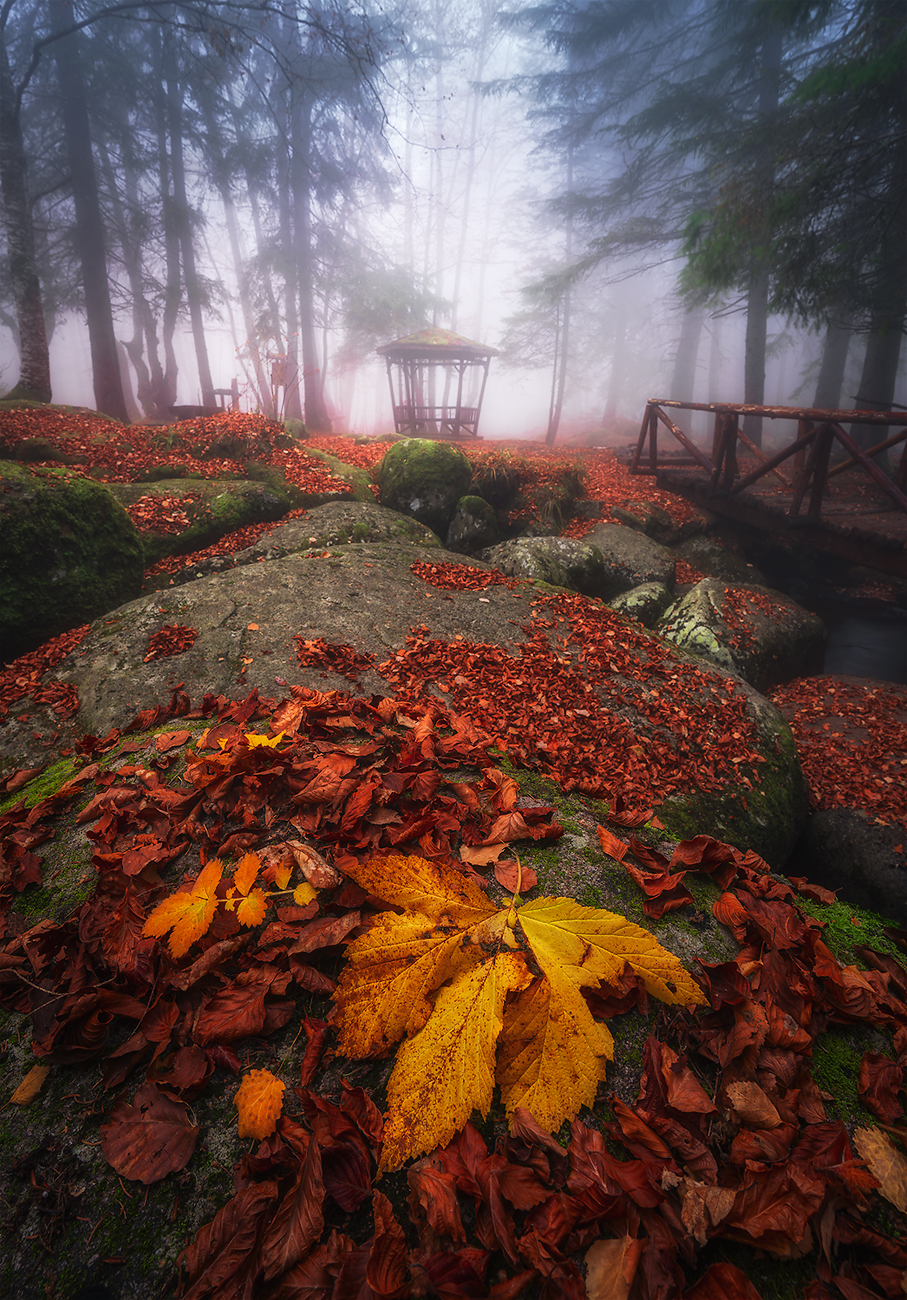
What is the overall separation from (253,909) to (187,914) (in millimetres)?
161

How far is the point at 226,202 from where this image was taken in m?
22.5

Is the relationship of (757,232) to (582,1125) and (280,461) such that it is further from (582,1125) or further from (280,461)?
(582,1125)

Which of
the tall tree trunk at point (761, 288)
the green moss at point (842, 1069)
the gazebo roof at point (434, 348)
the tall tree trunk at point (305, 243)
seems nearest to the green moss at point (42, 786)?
the green moss at point (842, 1069)

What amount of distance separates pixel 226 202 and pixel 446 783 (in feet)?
98.6

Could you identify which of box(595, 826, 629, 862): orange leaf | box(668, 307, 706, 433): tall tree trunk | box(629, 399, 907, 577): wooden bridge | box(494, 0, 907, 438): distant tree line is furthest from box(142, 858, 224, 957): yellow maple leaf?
box(668, 307, 706, 433): tall tree trunk

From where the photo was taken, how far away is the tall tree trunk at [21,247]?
1048 cm

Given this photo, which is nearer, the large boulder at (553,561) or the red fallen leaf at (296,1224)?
the red fallen leaf at (296,1224)

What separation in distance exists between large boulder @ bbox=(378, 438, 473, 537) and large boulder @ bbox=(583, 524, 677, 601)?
2397 millimetres

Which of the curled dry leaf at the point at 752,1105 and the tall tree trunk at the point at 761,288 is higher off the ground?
the tall tree trunk at the point at 761,288

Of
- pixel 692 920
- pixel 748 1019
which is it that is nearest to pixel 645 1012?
pixel 748 1019

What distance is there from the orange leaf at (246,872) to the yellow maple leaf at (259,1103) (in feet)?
1.39

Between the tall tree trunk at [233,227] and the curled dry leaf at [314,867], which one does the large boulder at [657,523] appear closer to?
the curled dry leaf at [314,867]

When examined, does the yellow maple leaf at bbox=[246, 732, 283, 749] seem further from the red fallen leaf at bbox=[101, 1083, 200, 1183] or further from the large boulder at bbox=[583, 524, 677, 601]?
the large boulder at bbox=[583, 524, 677, 601]

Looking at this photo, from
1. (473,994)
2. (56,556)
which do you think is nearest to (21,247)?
(56,556)
